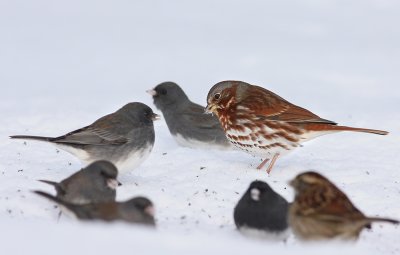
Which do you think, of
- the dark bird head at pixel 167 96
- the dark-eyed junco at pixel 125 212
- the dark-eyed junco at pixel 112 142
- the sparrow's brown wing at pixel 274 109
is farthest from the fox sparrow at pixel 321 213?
the dark bird head at pixel 167 96

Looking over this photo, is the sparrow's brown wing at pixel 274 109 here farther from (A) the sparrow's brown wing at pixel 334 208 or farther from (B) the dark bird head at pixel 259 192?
(A) the sparrow's brown wing at pixel 334 208

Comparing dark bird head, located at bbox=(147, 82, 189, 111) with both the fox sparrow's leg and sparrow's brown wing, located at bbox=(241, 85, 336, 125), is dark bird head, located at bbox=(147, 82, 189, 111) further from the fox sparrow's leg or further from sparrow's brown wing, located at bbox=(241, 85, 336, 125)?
the fox sparrow's leg

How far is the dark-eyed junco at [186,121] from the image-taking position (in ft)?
36.8

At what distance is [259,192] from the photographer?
23.7ft

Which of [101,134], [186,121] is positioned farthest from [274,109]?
[101,134]

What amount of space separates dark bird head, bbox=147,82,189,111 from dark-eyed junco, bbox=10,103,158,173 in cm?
235

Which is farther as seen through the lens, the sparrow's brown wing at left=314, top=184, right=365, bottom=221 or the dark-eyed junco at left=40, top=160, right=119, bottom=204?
the dark-eyed junco at left=40, top=160, right=119, bottom=204

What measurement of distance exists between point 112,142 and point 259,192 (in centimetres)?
261

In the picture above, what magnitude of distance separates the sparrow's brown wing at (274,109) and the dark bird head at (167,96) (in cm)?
203

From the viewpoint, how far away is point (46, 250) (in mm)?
5297

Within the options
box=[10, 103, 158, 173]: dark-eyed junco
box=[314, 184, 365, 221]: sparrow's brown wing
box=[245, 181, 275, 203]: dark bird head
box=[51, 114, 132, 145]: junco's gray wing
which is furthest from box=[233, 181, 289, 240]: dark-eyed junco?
box=[51, 114, 132, 145]: junco's gray wing

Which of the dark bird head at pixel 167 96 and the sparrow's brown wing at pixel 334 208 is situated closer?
the sparrow's brown wing at pixel 334 208

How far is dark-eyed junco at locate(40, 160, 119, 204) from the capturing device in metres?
7.68

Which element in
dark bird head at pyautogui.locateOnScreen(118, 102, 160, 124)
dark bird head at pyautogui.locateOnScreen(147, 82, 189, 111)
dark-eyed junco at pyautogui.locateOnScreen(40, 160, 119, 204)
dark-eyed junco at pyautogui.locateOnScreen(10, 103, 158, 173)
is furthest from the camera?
Answer: dark bird head at pyautogui.locateOnScreen(147, 82, 189, 111)
